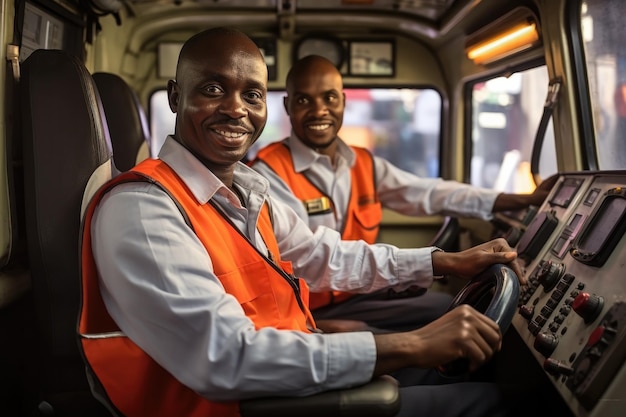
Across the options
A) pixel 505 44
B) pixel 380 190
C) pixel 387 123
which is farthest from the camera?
pixel 387 123

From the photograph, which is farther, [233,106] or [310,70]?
[310,70]

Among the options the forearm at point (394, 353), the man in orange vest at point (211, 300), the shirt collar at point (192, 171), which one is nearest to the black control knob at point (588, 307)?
the man in orange vest at point (211, 300)

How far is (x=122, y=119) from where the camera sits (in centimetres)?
259

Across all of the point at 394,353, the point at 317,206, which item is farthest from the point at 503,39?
the point at 394,353

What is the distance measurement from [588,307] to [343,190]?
1.72m

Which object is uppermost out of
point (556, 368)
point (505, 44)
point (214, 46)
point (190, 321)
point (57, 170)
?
point (505, 44)

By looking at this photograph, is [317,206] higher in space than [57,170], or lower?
lower

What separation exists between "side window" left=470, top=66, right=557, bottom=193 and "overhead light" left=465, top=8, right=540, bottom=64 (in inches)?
6.1

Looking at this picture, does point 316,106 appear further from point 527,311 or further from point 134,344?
point 134,344

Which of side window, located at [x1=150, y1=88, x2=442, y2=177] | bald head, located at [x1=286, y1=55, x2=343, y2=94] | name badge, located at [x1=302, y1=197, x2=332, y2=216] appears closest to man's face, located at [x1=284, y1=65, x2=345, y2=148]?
bald head, located at [x1=286, y1=55, x2=343, y2=94]

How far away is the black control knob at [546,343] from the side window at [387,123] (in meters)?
2.63

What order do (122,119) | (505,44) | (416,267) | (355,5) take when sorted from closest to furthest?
(416,267) → (122,119) → (505,44) → (355,5)

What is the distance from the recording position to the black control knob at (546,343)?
1566 mm

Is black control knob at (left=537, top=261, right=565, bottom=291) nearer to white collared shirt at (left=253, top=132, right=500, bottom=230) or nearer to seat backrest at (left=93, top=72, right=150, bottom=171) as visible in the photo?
Result: white collared shirt at (left=253, top=132, right=500, bottom=230)
